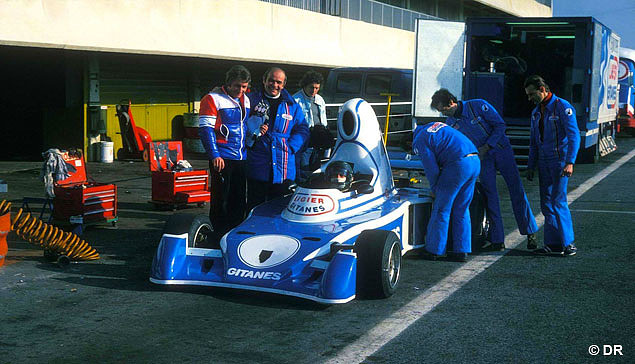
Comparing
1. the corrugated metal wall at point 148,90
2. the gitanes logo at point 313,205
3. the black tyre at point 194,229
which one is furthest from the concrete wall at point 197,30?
the gitanes logo at point 313,205

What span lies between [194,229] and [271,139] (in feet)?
4.91

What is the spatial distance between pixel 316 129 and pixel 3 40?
873cm

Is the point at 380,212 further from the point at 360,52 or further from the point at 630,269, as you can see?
the point at 360,52

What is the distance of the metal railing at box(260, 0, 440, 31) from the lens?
27953mm

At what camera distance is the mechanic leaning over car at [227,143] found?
866 centimetres

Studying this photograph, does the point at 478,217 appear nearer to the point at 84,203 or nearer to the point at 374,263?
the point at 374,263

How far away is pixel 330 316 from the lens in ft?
21.6

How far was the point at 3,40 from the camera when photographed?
15.6 meters

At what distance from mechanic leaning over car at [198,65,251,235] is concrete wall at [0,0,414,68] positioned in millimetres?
8526

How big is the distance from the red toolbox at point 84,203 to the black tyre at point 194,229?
2688mm

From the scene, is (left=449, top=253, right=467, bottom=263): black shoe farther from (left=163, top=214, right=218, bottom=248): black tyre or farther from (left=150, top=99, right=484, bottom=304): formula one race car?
(left=163, top=214, right=218, bottom=248): black tyre

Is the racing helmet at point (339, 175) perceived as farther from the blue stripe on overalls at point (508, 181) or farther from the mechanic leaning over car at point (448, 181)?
the blue stripe on overalls at point (508, 181)

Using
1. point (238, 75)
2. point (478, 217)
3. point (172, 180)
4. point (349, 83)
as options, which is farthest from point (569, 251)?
point (349, 83)

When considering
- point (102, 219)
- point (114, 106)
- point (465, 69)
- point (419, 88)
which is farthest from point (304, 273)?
point (114, 106)
